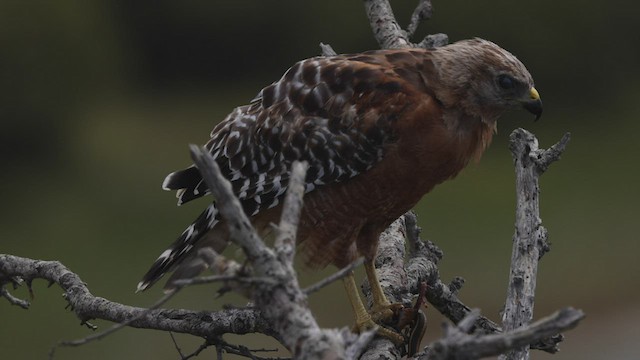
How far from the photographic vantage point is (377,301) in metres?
2.96

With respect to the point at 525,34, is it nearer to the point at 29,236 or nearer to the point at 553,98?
the point at 553,98

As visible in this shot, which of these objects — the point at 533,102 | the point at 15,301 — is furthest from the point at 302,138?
the point at 15,301

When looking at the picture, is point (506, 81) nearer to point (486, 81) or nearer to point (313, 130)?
point (486, 81)

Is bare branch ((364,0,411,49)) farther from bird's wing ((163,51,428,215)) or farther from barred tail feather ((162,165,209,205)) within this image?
barred tail feather ((162,165,209,205))

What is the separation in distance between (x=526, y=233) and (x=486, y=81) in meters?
0.46

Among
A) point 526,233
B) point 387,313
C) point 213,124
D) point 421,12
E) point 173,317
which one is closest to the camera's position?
point 526,233

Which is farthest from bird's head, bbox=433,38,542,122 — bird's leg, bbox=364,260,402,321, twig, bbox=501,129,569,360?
bird's leg, bbox=364,260,402,321

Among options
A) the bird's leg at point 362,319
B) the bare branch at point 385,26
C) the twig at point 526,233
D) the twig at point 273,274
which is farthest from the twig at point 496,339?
the bare branch at point 385,26

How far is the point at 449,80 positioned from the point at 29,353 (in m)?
3.99

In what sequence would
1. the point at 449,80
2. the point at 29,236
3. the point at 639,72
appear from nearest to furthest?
the point at 449,80 → the point at 29,236 → the point at 639,72

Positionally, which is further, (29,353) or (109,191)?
(109,191)

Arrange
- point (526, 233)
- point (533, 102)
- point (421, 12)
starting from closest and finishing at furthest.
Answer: point (526, 233) < point (533, 102) < point (421, 12)

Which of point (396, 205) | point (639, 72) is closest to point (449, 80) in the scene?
point (396, 205)

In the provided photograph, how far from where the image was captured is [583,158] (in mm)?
7762
